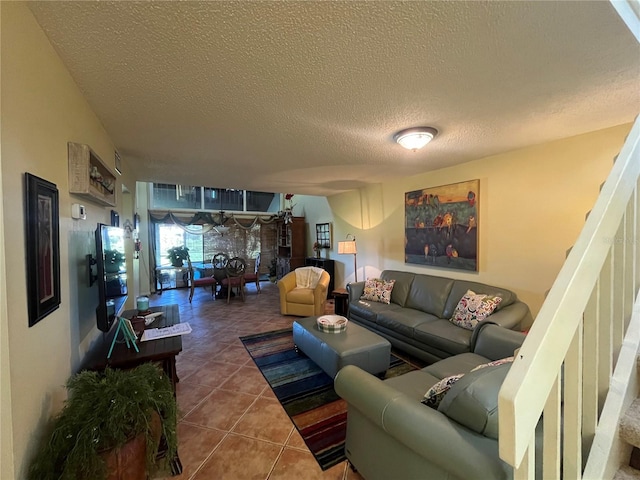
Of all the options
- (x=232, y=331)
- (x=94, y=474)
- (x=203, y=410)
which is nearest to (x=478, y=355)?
(x=203, y=410)

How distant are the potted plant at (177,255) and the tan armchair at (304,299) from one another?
11.3 feet

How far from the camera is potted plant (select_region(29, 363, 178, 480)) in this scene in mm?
979

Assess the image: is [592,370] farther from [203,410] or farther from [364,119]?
[203,410]

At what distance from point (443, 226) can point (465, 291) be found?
2.98ft

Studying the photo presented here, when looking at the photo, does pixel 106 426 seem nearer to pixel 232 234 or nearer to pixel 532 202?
pixel 532 202

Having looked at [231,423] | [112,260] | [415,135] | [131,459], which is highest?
[415,135]

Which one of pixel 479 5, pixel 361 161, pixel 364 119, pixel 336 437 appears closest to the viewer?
pixel 479 5

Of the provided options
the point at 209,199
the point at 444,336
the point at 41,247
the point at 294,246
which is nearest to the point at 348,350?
the point at 444,336

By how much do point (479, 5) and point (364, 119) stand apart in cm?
107

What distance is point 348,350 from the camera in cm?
234

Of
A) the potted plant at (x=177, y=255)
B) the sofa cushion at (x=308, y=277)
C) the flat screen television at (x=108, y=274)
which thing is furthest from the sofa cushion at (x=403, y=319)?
the potted plant at (x=177, y=255)

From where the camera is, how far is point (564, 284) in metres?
0.75

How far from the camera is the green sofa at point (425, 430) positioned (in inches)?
38.8

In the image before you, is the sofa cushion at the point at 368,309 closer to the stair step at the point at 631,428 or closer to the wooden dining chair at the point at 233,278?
the stair step at the point at 631,428
